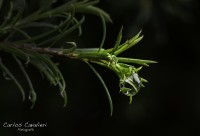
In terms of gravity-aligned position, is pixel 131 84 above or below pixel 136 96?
below

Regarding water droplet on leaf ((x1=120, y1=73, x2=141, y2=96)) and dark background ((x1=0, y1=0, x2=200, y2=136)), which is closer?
water droplet on leaf ((x1=120, y1=73, x2=141, y2=96))

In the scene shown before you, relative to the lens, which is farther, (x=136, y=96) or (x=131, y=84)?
(x=136, y=96)

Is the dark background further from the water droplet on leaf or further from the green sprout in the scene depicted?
the water droplet on leaf

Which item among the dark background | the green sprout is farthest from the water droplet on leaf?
the dark background

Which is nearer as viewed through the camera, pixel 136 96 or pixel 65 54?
pixel 65 54

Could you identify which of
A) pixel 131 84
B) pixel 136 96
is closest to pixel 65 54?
pixel 131 84

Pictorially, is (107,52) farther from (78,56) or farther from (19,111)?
(19,111)

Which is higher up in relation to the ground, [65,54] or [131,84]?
[65,54]

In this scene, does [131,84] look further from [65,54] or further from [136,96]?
[136,96]
